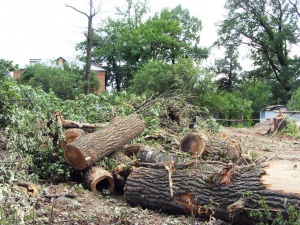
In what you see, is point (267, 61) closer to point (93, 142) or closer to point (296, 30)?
point (296, 30)

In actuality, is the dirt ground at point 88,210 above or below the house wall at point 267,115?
below

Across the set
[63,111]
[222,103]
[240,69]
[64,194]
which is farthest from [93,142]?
[240,69]

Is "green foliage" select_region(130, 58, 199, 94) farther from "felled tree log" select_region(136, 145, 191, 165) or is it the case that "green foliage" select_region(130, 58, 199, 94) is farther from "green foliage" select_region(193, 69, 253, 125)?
"felled tree log" select_region(136, 145, 191, 165)

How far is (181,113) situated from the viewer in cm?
900

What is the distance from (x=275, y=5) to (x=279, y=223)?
3272 centimetres

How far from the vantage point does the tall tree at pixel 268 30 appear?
32.0m

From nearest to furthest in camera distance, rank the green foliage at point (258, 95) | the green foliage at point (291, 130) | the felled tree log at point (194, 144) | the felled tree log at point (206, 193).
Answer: the felled tree log at point (206, 193) → the felled tree log at point (194, 144) → the green foliage at point (291, 130) → the green foliage at point (258, 95)

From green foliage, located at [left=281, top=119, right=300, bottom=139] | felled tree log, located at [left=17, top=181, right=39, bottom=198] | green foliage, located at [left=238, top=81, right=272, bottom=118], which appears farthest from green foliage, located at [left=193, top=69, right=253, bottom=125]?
felled tree log, located at [left=17, top=181, right=39, bottom=198]

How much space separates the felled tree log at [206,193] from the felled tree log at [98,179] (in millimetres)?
844

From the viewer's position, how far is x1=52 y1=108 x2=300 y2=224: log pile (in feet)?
12.2

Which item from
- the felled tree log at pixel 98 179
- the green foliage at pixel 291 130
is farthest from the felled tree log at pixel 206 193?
the green foliage at pixel 291 130

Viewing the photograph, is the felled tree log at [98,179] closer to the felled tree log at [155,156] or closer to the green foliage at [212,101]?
the felled tree log at [155,156]

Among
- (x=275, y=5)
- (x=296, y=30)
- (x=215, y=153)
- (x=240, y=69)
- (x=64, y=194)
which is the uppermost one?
(x=275, y=5)

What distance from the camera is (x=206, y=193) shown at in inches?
158
